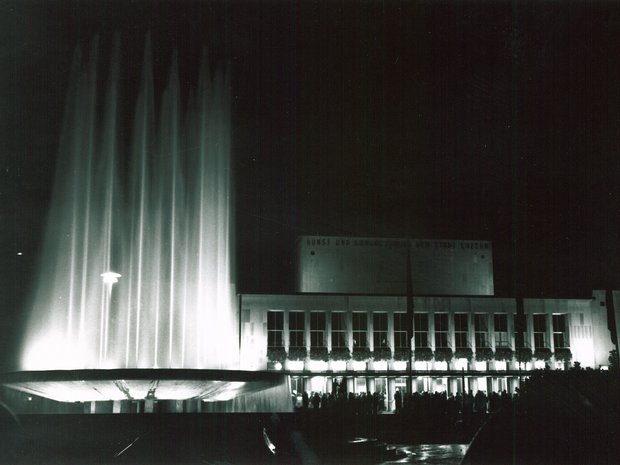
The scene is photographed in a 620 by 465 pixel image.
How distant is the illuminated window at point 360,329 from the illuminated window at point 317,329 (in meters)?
2.12

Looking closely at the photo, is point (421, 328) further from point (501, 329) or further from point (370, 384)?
point (501, 329)

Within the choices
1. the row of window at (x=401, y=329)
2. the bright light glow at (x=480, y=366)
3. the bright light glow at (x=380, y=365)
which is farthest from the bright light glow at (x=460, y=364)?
the bright light glow at (x=380, y=365)

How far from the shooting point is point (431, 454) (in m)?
14.2

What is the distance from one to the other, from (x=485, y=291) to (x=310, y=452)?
163ft

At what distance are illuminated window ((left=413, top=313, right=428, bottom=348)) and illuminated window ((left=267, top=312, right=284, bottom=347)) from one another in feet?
29.3

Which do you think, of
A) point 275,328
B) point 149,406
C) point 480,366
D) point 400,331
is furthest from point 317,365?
point 149,406

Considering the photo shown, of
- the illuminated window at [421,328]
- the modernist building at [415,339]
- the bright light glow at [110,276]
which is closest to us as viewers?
the bright light glow at [110,276]

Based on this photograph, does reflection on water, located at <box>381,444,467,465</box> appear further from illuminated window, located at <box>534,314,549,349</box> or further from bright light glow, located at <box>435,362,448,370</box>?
illuminated window, located at <box>534,314,549,349</box>

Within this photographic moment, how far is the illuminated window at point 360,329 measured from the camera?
154 feet

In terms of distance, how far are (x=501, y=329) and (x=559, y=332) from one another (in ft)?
13.7

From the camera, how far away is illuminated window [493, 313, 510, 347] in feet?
159

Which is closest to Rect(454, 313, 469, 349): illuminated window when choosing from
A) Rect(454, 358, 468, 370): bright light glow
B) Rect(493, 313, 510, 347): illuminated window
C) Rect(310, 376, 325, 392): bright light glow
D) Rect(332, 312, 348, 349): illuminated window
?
Rect(454, 358, 468, 370): bright light glow

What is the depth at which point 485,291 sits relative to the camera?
194ft

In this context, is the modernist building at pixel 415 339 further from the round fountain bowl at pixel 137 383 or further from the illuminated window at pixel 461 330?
the round fountain bowl at pixel 137 383
